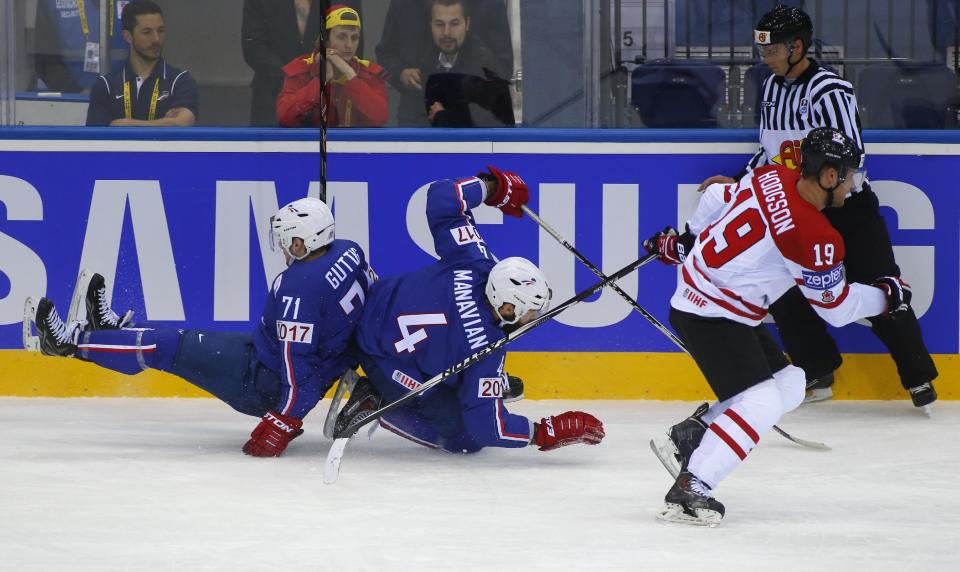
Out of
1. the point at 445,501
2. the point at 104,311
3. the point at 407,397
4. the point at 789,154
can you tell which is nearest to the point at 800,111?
the point at 789,154

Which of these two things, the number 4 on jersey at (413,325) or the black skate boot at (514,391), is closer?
the number 4 on jersey at (413,325)

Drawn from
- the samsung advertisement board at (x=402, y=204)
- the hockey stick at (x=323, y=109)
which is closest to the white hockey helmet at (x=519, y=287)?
the samsung advertisement board at (x=402, y=204)

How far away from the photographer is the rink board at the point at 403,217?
6.05 meters

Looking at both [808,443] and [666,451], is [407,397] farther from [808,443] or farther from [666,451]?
[808,443]

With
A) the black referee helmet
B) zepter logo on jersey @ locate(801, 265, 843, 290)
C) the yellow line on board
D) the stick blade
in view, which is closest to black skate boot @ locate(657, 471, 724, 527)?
zepter logo on jersey @ locate(801, 265, 843, 290)

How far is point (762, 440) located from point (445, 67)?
2.09 m

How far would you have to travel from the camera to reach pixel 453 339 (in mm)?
4844

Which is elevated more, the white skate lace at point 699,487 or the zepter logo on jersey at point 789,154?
the zepter logo on jersey at point 789,154

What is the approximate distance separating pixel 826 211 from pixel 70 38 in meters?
3.27

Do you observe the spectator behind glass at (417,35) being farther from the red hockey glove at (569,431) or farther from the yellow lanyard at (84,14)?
the red hockey glove at (569,431)

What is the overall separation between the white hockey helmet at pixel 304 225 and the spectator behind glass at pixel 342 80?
1.21m

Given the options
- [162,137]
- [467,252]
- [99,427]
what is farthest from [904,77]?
[99,427]

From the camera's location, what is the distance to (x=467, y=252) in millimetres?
4949

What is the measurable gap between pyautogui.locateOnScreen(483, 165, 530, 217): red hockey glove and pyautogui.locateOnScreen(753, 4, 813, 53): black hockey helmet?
4.18 ft
